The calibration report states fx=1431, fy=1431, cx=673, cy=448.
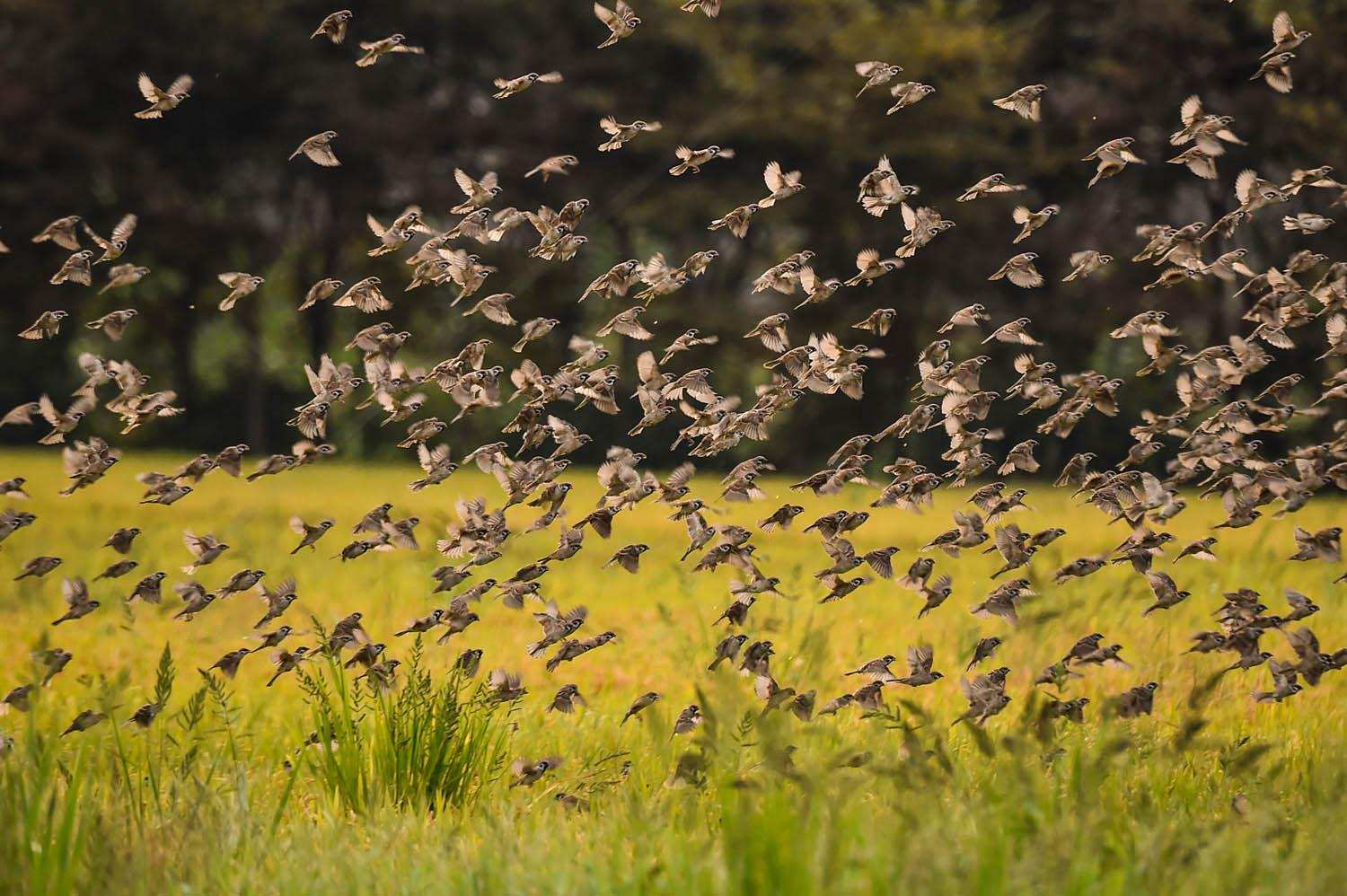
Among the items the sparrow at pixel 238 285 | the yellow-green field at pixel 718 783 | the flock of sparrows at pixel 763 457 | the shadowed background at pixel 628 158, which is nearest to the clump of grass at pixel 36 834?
the yellow-green field at pixel 718 783

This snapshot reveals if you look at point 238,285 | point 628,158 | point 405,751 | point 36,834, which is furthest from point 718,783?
point 628,158

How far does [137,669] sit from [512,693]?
3921 mm

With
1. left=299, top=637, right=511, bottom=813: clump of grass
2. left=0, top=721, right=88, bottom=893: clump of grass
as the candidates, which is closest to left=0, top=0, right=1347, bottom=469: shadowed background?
left=299, top=637, right=511, bottom=813: clump of grass

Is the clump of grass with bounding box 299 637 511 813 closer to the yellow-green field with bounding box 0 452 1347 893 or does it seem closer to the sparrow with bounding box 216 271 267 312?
the yellow-green field with bounding box 0 452 1347 893

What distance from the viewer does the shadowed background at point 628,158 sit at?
1091 inches

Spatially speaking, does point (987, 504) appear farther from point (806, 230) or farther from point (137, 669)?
point (806, 230)

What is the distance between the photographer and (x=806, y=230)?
104 feet

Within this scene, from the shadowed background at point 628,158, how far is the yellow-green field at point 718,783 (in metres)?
19.5

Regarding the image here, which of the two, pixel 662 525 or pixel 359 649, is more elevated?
pixel 359 649

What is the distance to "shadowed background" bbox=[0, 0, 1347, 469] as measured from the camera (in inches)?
1091

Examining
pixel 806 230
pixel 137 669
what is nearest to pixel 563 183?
pixel 806 230

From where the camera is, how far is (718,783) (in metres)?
4.21

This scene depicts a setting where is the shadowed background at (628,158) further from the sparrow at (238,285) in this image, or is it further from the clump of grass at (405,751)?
the sparrow at (238,285)

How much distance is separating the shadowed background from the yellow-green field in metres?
19.5
